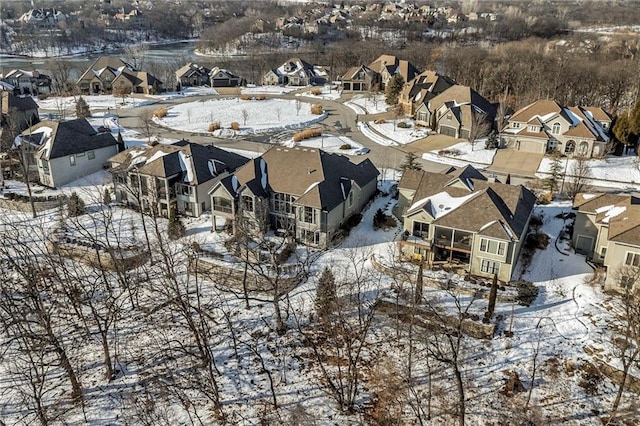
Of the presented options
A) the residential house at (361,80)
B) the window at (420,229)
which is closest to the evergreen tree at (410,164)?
the window at (420,229)

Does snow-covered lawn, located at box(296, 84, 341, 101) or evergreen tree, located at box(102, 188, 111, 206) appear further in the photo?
snow-covered lawn, located at box(296, 84, 341, 101)

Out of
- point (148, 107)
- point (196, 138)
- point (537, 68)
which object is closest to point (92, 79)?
point (148, 107)

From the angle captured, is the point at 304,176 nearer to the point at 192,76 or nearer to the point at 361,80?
the point at 361,80

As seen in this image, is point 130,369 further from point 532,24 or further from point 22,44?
point 532,24

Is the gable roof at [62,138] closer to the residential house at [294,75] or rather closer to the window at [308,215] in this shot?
the window at [308,215]

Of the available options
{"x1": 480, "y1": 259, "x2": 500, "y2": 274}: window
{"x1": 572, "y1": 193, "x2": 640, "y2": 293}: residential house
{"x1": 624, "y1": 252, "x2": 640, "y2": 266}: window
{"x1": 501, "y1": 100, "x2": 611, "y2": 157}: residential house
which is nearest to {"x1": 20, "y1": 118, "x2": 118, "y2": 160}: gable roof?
{"x1": 480, "y1": 259, "x2": 500, "y2": 274}: window

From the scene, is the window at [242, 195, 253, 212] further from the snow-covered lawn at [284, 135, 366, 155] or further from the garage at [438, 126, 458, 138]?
the garage at [438, 126, 458, 138]
